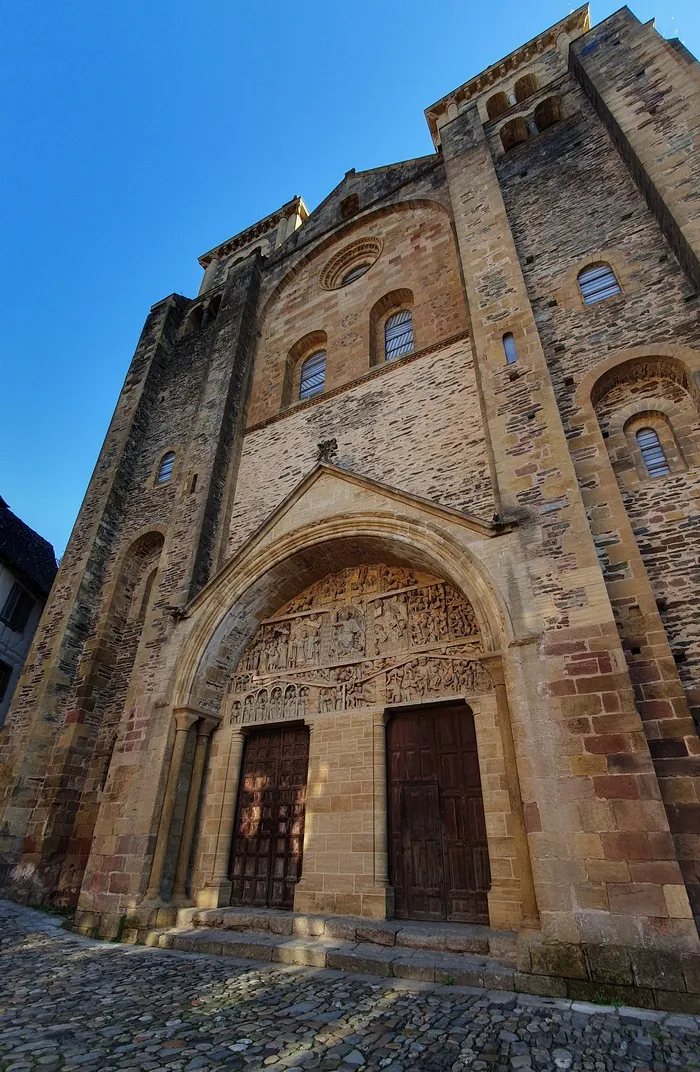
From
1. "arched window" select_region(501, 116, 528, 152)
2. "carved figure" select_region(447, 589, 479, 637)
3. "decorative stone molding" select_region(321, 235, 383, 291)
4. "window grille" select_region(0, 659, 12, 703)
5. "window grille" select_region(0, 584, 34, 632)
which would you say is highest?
"arched window" select_region(501, 116, 528, 152)

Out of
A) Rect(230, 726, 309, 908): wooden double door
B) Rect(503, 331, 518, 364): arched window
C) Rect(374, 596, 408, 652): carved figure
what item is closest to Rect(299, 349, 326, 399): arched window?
Rect(503, 331, 518, 364): arched window

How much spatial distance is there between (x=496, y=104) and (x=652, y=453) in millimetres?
14669

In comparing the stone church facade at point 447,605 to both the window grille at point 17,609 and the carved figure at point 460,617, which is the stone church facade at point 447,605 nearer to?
the carved figure at point 460,617

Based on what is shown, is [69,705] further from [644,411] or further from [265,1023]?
[644,411]

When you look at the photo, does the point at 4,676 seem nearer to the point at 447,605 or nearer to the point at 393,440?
the point at 393,440

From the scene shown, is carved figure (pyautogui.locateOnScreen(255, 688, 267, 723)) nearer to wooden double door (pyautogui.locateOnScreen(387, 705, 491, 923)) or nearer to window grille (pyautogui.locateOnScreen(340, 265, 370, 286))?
wooden double door (pyautogui.locateOnScreen(387, 705, 491, 923))

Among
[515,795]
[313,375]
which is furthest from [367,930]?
[313,375]

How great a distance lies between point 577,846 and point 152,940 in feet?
17.1

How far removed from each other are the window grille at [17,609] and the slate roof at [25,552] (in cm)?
42

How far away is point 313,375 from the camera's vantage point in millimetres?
12742

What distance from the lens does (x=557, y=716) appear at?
521 centimetres

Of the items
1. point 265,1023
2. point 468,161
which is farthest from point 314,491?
point 468,161

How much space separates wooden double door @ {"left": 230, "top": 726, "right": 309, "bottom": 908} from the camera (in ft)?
24.0

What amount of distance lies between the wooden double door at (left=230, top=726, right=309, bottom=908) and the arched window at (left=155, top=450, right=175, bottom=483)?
23.9ft
